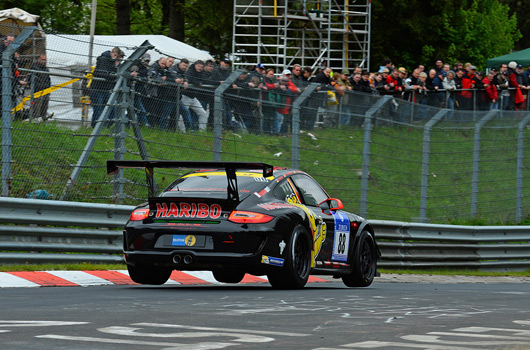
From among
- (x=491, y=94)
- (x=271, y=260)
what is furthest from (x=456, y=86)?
(x=271, y=260)

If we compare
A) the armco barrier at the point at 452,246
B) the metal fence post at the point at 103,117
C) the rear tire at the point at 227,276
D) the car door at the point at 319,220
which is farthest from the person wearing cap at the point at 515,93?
the rear tire at the point at 227,276

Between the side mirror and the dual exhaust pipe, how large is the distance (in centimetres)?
213

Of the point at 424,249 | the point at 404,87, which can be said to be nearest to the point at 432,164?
the point at 424,249

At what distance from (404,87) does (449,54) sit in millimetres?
21235

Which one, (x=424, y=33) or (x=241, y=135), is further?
(x=424, y=33)

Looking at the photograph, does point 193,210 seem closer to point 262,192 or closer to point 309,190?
point 262,192

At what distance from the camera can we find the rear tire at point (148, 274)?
11.7 meters

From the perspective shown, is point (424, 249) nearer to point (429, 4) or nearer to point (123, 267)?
point (123, 267)

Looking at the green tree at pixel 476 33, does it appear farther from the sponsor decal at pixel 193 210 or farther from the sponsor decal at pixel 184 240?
the sponsor decal at pixel 184 240

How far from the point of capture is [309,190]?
12.6m

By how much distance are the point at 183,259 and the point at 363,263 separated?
3159 millimetres

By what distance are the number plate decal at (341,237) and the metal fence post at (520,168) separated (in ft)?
34.9

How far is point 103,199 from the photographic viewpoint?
14578 millimetres

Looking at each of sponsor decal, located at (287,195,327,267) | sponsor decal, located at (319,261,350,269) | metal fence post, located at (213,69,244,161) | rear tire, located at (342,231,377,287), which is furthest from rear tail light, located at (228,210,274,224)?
metal fence post, located at (213,69,244,161)
